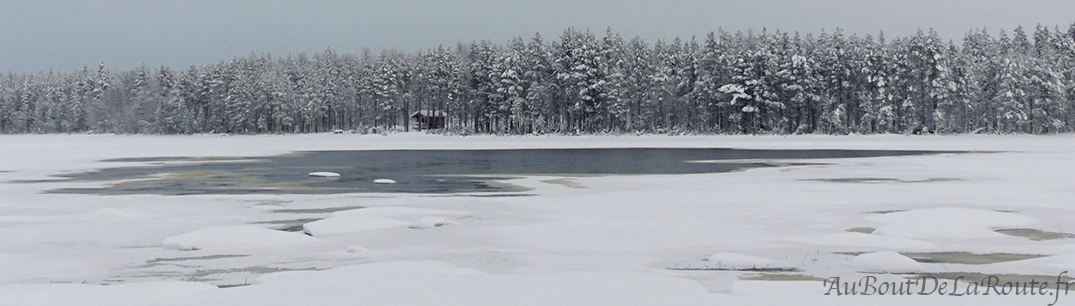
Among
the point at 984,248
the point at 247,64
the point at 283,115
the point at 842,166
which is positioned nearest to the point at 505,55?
the point at 283,115

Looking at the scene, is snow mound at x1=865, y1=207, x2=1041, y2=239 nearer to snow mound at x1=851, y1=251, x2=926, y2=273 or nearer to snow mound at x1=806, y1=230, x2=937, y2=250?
snow mound at x1=806, y1=230, x2=937, y2=250

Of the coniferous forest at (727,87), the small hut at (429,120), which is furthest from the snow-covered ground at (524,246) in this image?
the small hut at (429,120)

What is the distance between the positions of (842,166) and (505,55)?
61797mm

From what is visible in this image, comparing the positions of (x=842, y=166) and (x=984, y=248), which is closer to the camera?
(x=984, y=248)

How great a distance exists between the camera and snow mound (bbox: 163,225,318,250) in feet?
35.9

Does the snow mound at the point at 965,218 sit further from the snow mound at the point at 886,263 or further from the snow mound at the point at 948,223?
the snow mound at the point at 886,263

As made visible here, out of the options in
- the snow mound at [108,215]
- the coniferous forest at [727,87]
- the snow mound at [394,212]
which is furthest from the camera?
the coniferous forest at [727,87]

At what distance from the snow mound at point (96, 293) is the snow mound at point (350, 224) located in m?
4.01

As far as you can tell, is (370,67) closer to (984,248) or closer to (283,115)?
(283,115)

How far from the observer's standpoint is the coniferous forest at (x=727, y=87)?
265 feet

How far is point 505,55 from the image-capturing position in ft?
293

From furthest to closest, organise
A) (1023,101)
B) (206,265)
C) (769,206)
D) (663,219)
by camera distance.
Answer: (1023,101) → (769,206) → (663,219) → (206,265)

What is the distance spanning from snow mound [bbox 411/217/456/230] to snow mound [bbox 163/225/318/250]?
193 centimetres

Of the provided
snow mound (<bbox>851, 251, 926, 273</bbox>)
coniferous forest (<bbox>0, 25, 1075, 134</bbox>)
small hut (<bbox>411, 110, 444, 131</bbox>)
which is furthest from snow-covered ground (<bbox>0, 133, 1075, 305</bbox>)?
small hut (<bbox>411, 110, 444, 131</bbox>)
